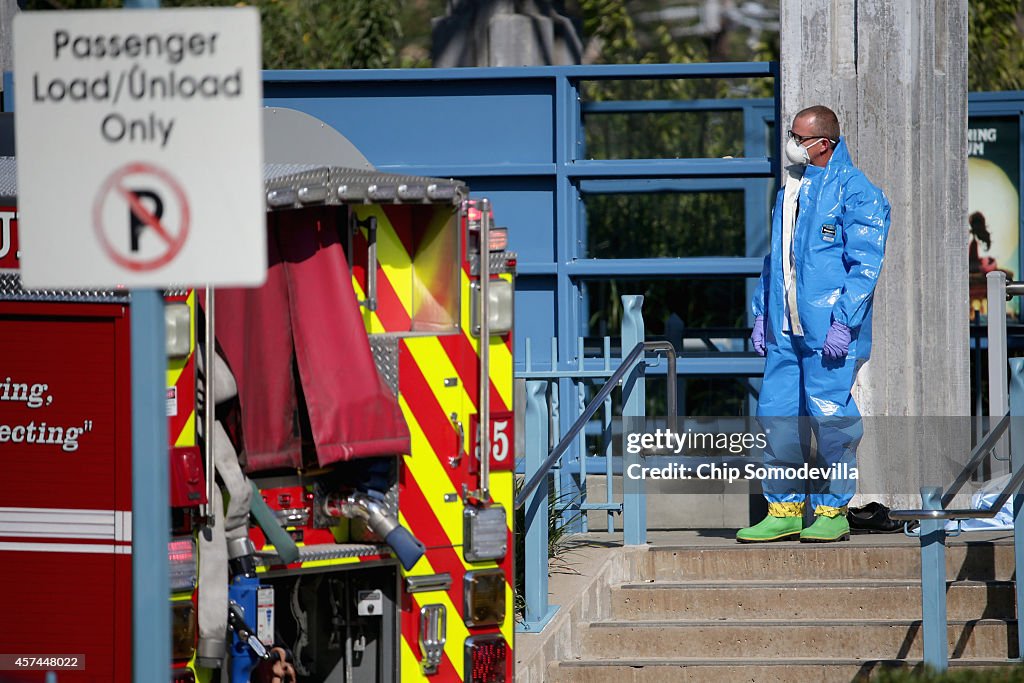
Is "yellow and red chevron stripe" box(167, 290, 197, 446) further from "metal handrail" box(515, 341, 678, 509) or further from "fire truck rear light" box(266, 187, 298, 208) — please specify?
"metal handrail" box(515, 341, 678, 509)

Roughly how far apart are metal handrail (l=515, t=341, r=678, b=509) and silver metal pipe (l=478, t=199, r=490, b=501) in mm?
1081

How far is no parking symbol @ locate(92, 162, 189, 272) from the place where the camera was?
3.57m

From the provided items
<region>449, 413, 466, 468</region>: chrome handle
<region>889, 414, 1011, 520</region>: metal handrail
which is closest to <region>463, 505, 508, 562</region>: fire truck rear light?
<region>449, 413, 466, 468</region>: chrome handle

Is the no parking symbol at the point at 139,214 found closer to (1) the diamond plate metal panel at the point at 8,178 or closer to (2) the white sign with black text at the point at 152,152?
Answer: (2) the white sign with black text at the point at 152,152

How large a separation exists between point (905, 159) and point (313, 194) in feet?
14.8

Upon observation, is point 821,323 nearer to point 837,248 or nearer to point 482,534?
point 837,248

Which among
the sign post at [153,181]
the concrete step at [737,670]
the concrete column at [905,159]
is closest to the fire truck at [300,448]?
the sign post at [153,181]

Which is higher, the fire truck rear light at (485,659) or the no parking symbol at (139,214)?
the no parking symbol at (139,214)

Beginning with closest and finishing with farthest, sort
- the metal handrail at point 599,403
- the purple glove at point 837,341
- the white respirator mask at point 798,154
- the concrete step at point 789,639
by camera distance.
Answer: the metal handrail at point 599,403 < the concrete step at point 789,639 < the purple glove at point 837,341 < the white respirator mask at point 798,154

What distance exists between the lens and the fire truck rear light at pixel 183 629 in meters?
4.91

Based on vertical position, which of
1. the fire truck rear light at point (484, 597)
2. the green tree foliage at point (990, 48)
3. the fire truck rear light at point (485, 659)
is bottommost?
the fire truck rear light at point (485, 659)

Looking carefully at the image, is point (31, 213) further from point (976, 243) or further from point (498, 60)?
point (976, 243)

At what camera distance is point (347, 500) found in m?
5.51

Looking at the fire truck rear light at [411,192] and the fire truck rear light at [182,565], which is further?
the fire truck rear light at [411,192]
